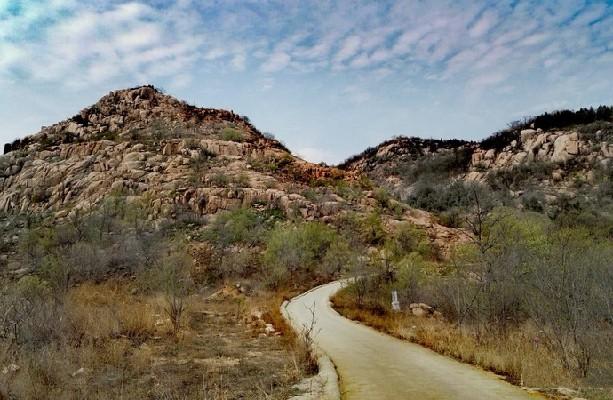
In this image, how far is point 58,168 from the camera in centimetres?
5362

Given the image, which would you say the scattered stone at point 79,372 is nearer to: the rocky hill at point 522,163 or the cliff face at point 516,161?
the rocky hill at point 522,163

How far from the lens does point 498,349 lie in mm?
10312

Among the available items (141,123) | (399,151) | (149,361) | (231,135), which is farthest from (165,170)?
(399,151)

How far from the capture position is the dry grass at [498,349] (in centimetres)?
797

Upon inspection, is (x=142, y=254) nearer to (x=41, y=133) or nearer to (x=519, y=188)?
(x=41, y=133)

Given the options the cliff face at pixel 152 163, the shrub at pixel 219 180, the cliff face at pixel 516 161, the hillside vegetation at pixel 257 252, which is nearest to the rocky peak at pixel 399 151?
the cliff face at pixel 516 161

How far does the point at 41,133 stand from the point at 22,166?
8.16 m

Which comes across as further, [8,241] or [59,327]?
[8,241]

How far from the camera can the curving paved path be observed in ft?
23.4

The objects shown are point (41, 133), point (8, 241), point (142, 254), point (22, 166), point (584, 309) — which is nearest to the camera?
point (584, 309)

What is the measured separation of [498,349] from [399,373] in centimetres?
279

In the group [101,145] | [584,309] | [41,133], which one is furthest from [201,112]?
[584,309]

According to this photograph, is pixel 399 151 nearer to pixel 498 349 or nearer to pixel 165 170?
pixel 165 170

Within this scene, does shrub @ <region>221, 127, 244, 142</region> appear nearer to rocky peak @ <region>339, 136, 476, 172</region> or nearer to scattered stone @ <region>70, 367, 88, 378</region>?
rocky peak @ <region>339, 136, 476, 172</region>
